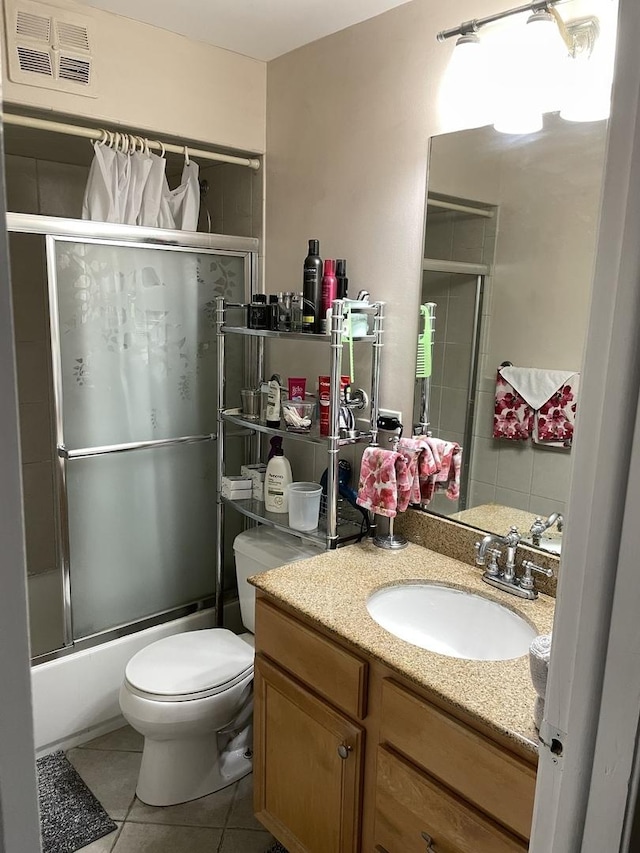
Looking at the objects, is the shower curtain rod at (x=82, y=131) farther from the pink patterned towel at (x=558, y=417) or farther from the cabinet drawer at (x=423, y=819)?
the cabinet drawer at (x=423, y=819)

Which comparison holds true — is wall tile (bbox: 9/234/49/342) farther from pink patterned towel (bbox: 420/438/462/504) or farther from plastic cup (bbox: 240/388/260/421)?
pink patterned towel (bbox: 420/438/462/504)

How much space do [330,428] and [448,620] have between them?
63 cm

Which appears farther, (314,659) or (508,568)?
(508,568)

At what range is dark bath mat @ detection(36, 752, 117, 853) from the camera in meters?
1.92

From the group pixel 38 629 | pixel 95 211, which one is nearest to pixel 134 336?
pixel 95 211

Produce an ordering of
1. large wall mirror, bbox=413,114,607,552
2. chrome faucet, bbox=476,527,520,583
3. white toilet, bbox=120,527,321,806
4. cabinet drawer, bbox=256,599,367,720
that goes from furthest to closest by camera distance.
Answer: white toilet, bbox=120,527,321,806
chrome faucet, bbox=476,527,520,583
large wall mirror, bbox=413,114,607,552
cabinet drawer, bbox=256,599,367,720

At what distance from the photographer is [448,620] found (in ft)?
5.70

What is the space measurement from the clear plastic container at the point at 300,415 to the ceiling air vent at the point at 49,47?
1.18 meters

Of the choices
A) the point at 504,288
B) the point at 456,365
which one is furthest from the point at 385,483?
the point at 504,288

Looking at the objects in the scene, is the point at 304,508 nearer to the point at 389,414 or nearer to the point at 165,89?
the point at 389,414

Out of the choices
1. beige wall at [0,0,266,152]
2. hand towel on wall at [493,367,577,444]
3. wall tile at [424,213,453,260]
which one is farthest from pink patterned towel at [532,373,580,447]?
beige wall at [0,0,266,152]

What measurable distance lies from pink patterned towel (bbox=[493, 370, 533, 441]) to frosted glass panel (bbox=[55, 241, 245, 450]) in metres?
1.18

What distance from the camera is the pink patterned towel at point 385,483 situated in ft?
6.25

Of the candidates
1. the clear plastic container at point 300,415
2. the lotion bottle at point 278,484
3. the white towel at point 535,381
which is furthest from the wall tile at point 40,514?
the white towel at point 535,381
